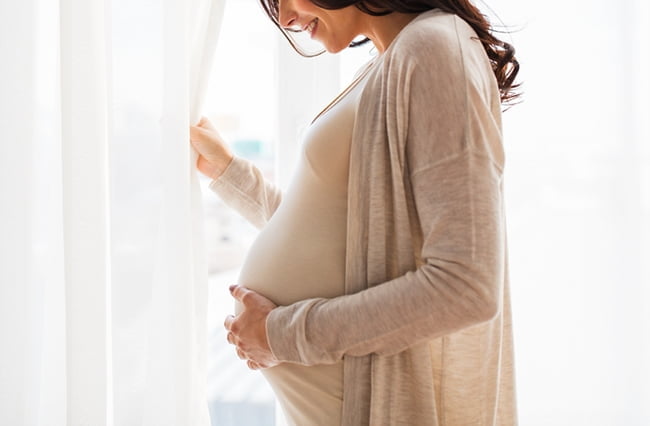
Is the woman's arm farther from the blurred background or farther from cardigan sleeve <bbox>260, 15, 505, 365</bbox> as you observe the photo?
cardigan sleeve <bbox>260, 15, 505, 365</bbox>

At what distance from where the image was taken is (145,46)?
942 mm

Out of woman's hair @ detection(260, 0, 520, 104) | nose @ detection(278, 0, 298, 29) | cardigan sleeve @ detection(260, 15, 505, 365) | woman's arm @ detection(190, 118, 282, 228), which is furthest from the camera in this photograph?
woman's arm @ detection(190, 118, 282, 228)

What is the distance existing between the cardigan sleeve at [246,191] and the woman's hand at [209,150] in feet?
0.05

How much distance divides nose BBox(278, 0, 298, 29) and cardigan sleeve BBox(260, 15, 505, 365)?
0.30 metres

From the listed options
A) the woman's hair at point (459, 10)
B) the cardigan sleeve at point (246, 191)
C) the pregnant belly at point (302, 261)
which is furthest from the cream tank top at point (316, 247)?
the cardigan sleeve at point (246, 191)

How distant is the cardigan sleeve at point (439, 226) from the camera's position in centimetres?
63

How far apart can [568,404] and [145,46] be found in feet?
3.53

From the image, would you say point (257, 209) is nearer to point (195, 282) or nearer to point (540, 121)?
point (195, 282)

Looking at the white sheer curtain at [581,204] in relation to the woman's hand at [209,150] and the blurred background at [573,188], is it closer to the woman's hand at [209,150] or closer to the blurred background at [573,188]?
the blurred background at [573,188]

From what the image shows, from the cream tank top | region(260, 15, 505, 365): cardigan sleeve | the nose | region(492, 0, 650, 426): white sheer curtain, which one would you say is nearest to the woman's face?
the nose

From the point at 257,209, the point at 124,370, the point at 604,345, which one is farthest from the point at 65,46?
the point at 604,345

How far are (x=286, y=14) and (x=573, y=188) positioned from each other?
66 centimetres

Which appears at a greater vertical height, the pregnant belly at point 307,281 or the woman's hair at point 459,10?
the woman's hair at point 459,10

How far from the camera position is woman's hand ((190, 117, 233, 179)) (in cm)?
102
